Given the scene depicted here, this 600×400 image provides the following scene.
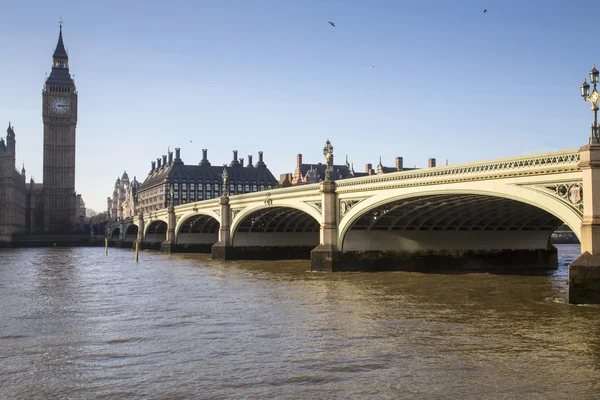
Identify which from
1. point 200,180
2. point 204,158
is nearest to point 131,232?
point 200,180

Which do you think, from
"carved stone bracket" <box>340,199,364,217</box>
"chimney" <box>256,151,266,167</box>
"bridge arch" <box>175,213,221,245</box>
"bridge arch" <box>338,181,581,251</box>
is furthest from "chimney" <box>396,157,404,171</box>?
"carved stone bracket" <box>340,199,364,217</box>

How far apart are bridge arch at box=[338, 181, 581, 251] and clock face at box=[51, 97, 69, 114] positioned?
129128 mm

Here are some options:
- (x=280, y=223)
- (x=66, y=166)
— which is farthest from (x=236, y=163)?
(x=280, y=223)

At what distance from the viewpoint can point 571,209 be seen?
24094 millimetres

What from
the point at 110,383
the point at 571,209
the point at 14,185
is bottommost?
the point at 110,383

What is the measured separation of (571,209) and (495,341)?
914cm

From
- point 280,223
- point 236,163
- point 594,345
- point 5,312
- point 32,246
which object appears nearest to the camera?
point 594,345

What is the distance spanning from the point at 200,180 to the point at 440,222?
11551cm

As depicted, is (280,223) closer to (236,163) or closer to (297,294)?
(297,294)

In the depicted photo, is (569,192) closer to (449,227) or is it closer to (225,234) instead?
(449,227)

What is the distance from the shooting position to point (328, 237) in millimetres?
40281

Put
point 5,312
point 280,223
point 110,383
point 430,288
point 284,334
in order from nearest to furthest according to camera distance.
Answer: point 110,383 → point 284,334 → point 5,312 → point 430,288 → point 280,223

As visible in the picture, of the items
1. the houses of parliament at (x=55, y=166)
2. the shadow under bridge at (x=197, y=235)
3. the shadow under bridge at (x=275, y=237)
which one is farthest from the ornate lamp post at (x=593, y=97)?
the houses of parliament at (x=55, y=166)

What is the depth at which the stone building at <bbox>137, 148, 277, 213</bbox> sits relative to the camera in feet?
493
